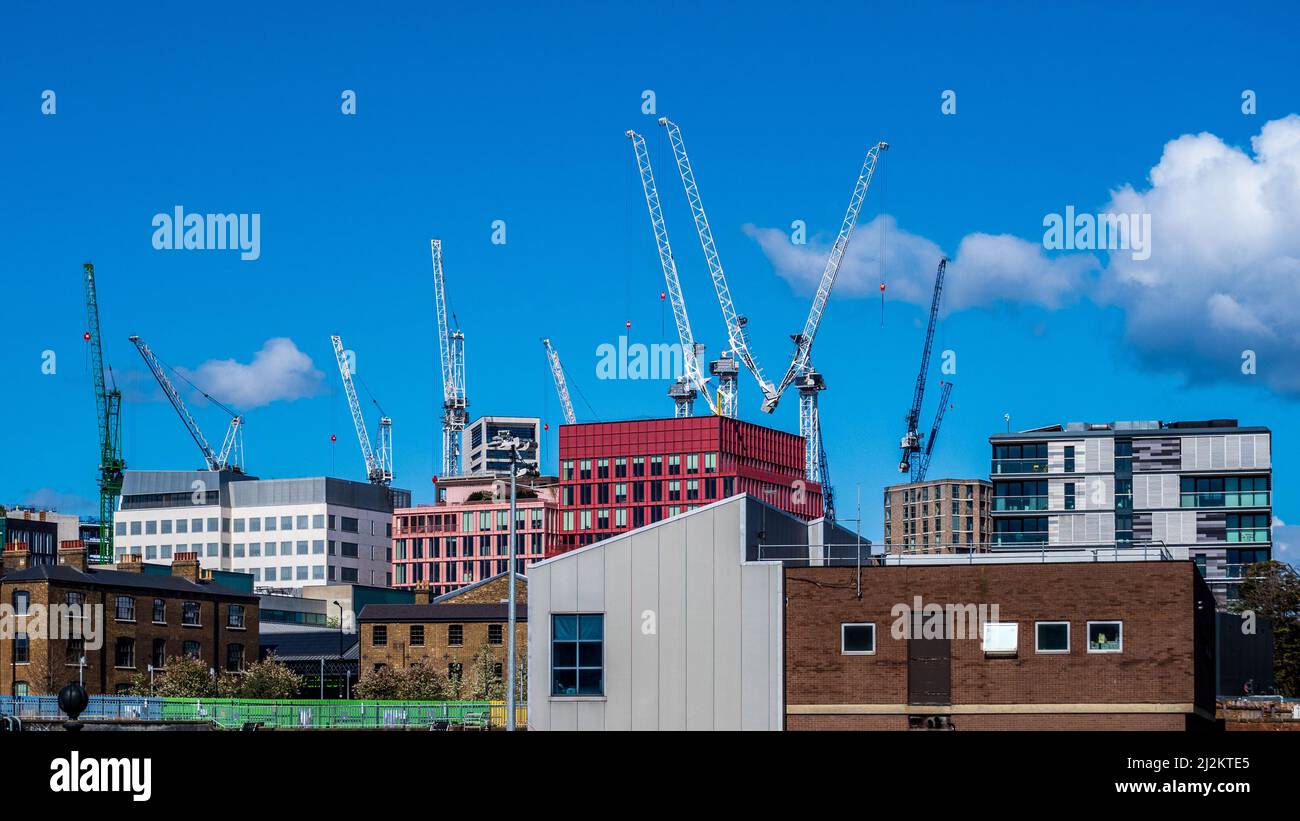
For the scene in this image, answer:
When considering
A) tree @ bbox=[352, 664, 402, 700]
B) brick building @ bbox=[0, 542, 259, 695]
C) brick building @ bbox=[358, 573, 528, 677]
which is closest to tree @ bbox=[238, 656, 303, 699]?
tree @ bbox=[352, 664, 402, 700]

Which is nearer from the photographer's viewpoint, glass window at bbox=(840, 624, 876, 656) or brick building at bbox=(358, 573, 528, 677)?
glass window at bbox=(840, 624, 876, 656)

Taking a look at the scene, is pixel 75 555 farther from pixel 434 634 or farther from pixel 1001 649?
pixel 1001 649

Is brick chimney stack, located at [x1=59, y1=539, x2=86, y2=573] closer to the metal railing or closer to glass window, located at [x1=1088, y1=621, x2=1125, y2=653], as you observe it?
the metal railing

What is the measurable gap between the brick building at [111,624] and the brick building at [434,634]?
11.2m

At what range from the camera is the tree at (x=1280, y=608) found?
11775 centimetres

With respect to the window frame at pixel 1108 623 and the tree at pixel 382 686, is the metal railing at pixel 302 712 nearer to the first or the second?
the tree at pixel 382 686

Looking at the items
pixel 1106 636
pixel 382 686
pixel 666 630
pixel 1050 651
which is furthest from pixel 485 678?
pixel 1106 636

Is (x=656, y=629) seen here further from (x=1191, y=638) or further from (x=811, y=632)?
(x=1191, y=638)

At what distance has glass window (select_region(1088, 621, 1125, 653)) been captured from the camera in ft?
175

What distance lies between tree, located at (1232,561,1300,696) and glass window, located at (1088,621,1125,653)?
215 feet
